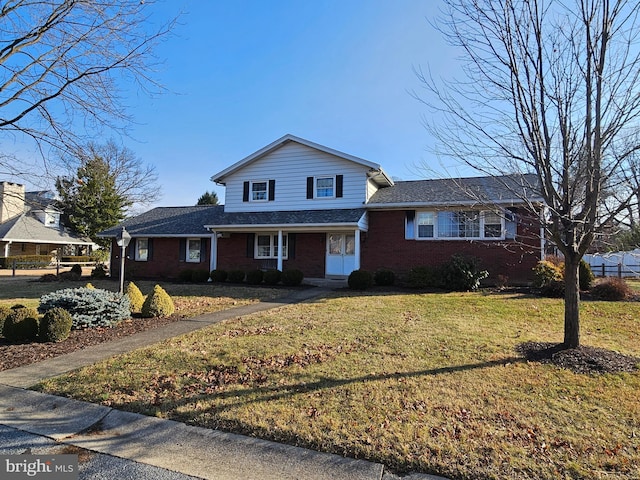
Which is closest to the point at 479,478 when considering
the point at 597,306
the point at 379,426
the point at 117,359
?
the point at 379,426

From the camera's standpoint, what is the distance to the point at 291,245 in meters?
19.1

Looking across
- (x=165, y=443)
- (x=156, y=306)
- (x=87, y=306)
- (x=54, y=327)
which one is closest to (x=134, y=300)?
(x=156, y=306)

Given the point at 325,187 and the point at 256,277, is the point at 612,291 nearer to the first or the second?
the point at 325,187

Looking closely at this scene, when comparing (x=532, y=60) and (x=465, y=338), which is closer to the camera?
(x=532, y=60)

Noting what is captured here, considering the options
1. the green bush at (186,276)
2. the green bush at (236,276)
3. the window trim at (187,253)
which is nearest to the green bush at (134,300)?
the green bush at (236,276)

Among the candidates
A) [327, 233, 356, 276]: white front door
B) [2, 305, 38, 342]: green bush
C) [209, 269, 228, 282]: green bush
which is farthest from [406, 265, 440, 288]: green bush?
[2, 305, 38, 342]: green bush

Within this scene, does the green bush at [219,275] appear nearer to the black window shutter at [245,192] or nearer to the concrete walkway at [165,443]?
the black window shutter at [245,192]

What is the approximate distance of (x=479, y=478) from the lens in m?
2.94

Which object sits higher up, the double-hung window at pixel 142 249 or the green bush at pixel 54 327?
the double-hung window at pixel 142 249

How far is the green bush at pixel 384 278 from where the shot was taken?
1580 cm

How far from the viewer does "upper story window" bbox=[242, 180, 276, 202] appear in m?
19.5

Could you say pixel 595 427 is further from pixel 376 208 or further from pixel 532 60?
pixel 376 208

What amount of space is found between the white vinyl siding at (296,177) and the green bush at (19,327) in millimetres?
12879

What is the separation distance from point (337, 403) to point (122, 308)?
6874 mm
